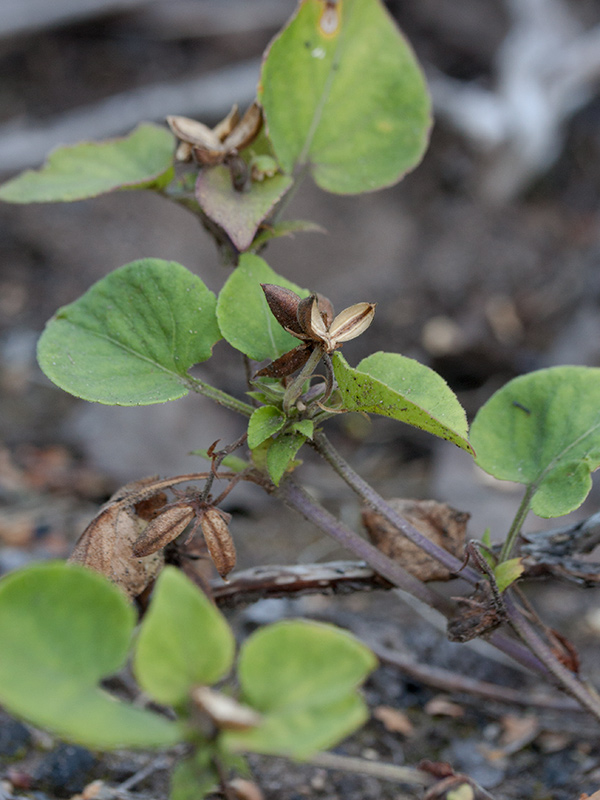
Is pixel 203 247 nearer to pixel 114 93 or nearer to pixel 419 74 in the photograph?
pixel 114 93

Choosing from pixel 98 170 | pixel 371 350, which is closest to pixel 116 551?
pixel 98 170

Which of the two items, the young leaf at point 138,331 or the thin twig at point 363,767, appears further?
the young leaf at point 138,331

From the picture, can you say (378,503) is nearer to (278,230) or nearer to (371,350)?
(278,230)

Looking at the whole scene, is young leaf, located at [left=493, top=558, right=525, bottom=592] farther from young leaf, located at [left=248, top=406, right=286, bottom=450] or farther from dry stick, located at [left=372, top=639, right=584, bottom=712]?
dry stick, located at [left=372, top=639, right=584, bottom=712]

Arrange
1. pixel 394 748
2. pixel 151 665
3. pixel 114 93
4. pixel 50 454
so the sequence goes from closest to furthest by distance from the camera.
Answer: pixel 151 665 < pixel 394 748 < pixel 50 454 < pixel 114 93

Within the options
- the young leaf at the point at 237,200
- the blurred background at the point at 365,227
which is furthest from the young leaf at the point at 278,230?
the blurred background at the point at 365,227

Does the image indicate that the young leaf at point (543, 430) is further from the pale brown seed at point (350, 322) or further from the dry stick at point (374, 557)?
the pale brown seed at point (350, 322)

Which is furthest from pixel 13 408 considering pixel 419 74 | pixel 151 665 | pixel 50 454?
pixel 151 665
